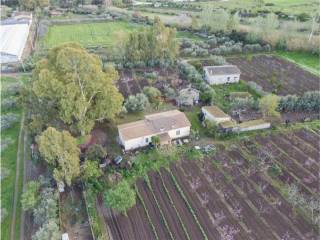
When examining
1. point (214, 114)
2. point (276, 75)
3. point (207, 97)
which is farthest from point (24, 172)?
point (276, 75)

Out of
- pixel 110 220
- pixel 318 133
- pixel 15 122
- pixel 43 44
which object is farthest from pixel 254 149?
pixel 43 44

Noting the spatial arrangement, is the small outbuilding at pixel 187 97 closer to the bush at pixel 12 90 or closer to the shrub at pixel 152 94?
the shrub at pixel 152 94

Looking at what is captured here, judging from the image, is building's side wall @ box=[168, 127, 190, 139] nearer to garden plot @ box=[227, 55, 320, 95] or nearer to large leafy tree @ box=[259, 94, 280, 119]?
large leafy tree @ box=[259, 94, 280, 119]

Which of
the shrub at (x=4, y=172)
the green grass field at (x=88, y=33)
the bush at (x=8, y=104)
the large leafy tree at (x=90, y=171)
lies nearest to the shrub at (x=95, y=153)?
the large leafy tree at (x=90, y=171)

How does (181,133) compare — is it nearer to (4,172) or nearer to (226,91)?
(226,91)

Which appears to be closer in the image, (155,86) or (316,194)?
(316,194)

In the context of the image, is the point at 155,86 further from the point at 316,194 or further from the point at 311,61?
the point at 311,61
